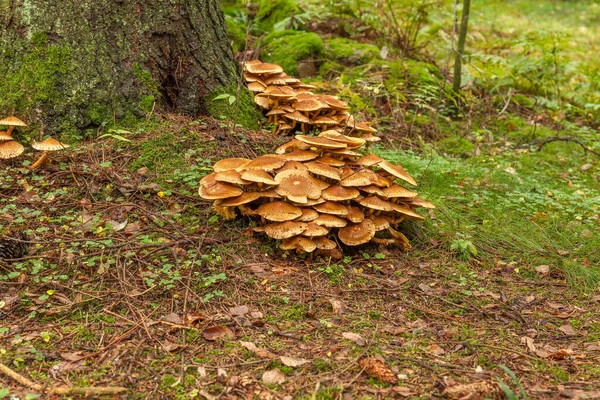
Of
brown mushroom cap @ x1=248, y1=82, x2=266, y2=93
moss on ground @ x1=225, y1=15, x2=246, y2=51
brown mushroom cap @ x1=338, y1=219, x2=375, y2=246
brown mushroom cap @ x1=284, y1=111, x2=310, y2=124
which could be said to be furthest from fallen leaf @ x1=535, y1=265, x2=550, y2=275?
moss on ground @ x1=225, y1=15, x2=246, y2=51

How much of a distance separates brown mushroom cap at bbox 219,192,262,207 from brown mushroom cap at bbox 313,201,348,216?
0.50m

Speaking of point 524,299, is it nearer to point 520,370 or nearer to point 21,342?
point 520,370

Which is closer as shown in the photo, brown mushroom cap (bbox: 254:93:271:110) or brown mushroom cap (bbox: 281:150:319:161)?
brown mushroom cap (bbox: 281:150:319:161)

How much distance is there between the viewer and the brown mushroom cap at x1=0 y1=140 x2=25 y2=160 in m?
4.70

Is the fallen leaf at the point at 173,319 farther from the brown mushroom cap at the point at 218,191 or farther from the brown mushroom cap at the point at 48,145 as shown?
the brown mushroom cap at the point at 48,145

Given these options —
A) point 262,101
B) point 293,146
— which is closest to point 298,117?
point 293,146

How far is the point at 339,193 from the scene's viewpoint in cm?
443

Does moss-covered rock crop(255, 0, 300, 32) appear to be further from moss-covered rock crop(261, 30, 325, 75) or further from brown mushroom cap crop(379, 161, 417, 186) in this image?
brown mushroom cap crop(379, 161, 417, 186)

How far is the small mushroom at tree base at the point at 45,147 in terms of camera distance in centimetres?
468

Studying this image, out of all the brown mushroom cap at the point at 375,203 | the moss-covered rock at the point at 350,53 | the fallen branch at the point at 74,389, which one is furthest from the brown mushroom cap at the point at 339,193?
the moss-covered rock at the point at 350,53

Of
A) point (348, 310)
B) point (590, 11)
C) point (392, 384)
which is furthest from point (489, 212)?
point (590, 11)

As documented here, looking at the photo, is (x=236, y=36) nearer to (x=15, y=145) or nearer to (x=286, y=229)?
(x=15, y=145)

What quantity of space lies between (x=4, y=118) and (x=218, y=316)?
9.41 feet

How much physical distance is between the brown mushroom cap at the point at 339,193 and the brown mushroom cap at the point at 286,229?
0.32 meters
